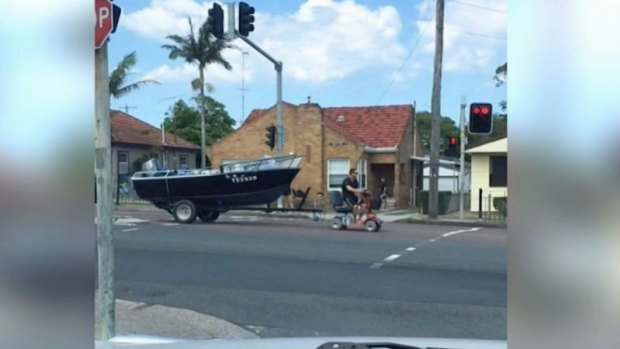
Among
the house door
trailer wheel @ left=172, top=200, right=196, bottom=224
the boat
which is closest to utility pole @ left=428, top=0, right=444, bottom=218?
the boat

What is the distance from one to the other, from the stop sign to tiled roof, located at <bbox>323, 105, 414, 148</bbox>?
28087mm

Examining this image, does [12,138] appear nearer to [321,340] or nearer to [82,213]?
[82,213]

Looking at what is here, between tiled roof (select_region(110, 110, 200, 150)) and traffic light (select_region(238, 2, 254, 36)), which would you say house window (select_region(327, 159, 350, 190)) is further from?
traffic light (select_region(238, 2, 254, 36))

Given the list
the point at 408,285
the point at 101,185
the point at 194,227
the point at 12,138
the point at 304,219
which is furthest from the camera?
the point at 304,219

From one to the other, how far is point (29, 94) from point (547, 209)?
34.7 inches

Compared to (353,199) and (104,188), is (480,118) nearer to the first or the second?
(353,199)

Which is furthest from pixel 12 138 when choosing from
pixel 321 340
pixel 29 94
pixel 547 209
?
pixel 321 340

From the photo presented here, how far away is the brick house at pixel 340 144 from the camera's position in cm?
3130

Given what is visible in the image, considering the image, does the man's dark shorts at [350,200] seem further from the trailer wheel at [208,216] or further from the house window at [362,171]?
the house window at [362,171]

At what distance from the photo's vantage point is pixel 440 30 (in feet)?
72.4

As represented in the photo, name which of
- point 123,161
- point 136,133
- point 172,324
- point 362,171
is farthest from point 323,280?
point 136,133

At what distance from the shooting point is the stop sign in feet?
12.6

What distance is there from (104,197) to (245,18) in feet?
39.0

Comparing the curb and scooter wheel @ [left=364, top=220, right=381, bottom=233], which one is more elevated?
scooter wheel @ [left=364, top=220, right=381, bottom=233]
